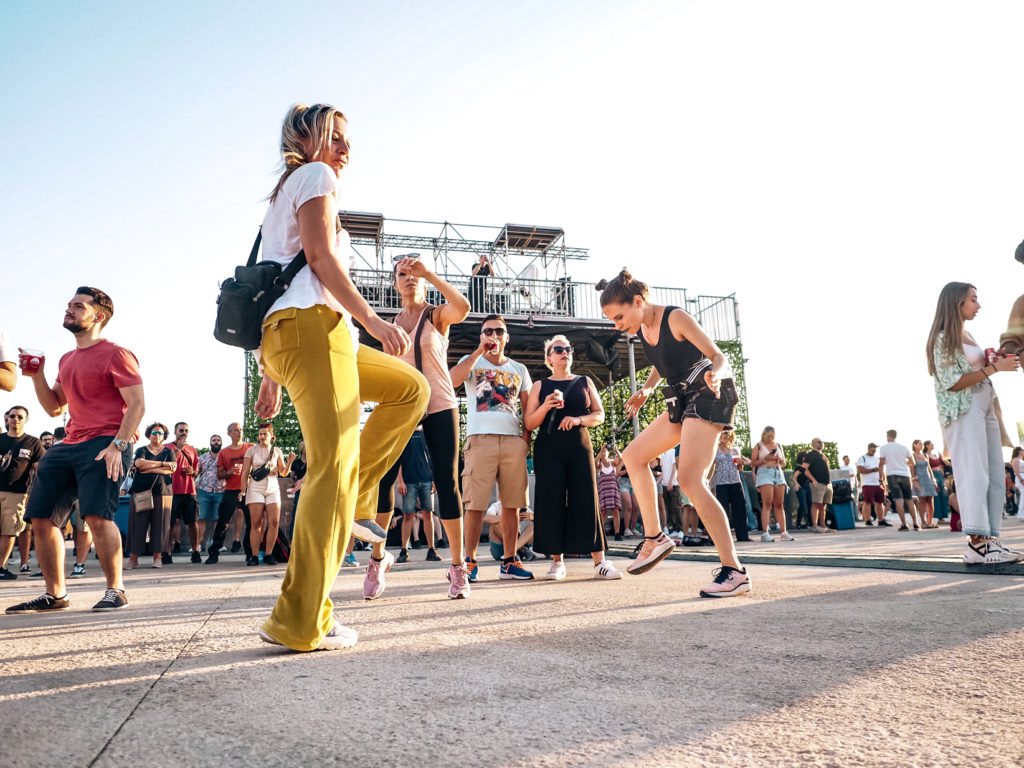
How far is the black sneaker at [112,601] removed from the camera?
13.4 feet

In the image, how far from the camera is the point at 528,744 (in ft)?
4.40

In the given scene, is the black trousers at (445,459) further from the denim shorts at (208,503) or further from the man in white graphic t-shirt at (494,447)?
the denim shorts at (208,503)

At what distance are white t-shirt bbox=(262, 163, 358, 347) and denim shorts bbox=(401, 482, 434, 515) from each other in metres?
7.88

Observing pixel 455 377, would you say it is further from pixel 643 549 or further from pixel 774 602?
pixel 774 602

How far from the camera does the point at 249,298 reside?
2.53 meters

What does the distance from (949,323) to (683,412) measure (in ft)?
7.56

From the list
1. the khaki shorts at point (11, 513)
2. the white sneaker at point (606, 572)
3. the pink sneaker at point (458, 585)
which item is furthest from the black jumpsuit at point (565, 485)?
the khaki shorts at point (11, 513)

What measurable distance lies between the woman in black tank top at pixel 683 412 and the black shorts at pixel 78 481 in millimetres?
3184

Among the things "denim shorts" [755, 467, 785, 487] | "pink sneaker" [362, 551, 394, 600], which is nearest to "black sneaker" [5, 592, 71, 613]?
"pink sneaker" [362, 551, 394, 600]

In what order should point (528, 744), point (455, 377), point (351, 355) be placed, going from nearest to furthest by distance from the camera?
point (528, 744) < point (351, 355) < point (455, 377)

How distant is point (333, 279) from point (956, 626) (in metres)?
2.51

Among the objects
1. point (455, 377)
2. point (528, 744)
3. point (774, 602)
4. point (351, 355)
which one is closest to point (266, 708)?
point (528, 744)

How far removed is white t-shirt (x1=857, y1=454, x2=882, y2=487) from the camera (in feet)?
51.7

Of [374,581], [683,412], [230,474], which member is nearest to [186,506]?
[230,474]
